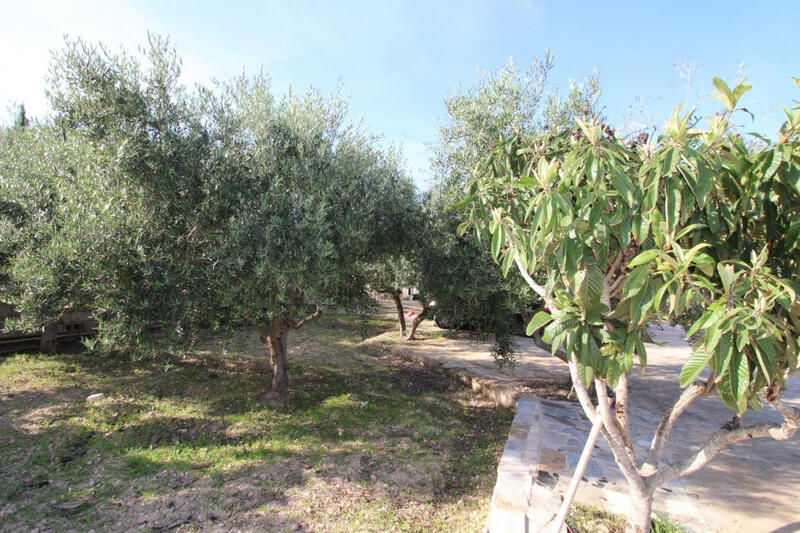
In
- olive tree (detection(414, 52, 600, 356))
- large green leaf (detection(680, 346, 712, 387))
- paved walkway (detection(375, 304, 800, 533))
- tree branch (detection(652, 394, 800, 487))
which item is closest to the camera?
large green leaf (detection(680, 346, 712, 387))

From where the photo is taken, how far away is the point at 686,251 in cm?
220

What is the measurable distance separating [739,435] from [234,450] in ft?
17.8

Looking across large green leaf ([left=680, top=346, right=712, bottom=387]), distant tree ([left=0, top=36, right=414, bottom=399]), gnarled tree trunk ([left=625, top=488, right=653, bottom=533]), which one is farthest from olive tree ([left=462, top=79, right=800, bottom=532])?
distant tree ([left=0, top=36, right=414, bottom=399])

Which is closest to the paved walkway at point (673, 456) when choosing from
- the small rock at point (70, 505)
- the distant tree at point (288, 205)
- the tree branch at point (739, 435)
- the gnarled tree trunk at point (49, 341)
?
the tree branch at point (739, 435)

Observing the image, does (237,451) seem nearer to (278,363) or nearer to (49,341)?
(278,363)

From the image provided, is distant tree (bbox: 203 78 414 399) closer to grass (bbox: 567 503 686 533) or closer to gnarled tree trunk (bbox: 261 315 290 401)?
gnarled tree trunk (bbox: 261 315 290 401)

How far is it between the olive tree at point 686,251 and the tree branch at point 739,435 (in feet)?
0.03

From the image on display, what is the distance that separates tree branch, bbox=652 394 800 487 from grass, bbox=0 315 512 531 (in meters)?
1.87

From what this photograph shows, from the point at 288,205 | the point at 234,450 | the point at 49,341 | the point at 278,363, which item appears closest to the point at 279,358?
the point at 278,363

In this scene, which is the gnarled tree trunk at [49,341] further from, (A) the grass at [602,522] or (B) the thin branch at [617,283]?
(B) the thin branch at [617,283]

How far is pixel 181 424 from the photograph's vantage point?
6086 millimetres

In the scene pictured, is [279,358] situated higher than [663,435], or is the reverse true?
[663,435]

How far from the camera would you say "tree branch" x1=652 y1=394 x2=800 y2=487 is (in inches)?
101

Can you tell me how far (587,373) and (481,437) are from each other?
431 centimetres
